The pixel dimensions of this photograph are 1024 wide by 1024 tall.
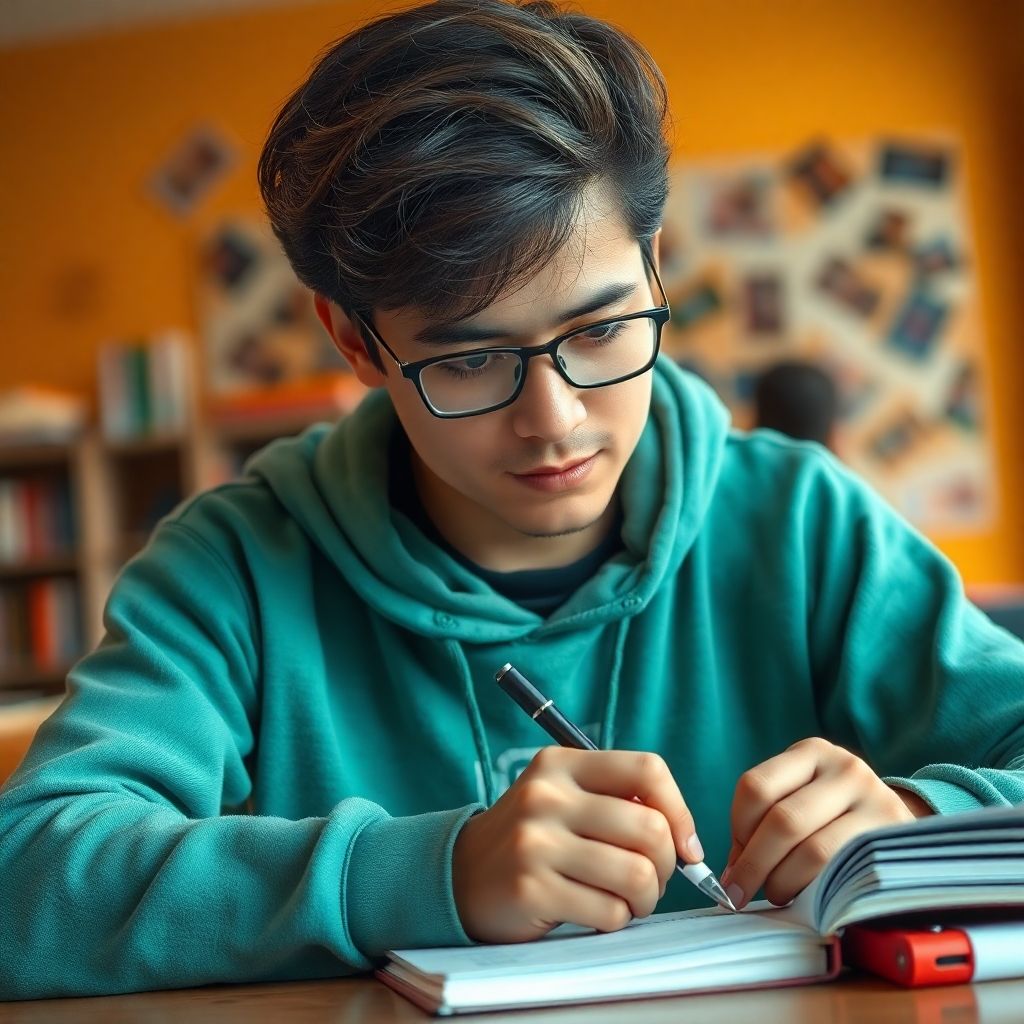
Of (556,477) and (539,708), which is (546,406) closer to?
(556,477)

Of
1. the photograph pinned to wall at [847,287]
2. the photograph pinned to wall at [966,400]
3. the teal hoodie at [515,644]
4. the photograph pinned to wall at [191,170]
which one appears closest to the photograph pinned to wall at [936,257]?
the photograph pinned to wall at [847,287]

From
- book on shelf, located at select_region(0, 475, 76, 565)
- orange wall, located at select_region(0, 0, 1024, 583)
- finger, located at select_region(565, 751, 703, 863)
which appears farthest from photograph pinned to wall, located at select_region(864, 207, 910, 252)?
finger, located at select_region(565, 751, 703, 863)

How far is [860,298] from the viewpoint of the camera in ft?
15.9

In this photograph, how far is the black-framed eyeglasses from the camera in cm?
105

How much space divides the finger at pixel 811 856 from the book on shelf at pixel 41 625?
4479 millimetres

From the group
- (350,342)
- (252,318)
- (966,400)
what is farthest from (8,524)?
(350,342)

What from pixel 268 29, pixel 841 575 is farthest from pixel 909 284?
pixel 841 575

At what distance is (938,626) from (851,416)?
383cm

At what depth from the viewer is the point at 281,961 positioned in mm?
841

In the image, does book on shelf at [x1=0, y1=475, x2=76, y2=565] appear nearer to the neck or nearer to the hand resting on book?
the neck

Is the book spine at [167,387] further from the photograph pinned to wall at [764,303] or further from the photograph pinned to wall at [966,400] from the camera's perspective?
the photograph pinned to wall at [966,400]

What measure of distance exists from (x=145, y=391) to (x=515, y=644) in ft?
13.6

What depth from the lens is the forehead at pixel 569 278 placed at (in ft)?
3.37

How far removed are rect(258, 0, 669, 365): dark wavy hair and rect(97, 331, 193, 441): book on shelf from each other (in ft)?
13.1
